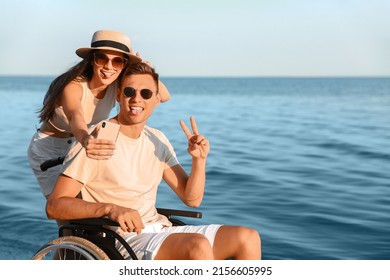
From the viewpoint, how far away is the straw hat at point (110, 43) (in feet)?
11.4

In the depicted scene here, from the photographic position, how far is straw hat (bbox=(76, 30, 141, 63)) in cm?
346

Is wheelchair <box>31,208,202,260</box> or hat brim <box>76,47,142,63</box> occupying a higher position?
hat brim <box>76,47,142,63</box>

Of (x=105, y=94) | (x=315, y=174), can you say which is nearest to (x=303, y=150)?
(x=315, y=174)

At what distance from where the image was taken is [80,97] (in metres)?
3.56

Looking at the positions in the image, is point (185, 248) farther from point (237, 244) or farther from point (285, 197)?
point (285, 197)

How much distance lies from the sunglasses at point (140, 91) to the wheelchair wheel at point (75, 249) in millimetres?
692

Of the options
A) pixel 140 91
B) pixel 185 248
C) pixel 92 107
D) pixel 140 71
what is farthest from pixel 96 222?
pixel 92 107

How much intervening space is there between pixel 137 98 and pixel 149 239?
65cm

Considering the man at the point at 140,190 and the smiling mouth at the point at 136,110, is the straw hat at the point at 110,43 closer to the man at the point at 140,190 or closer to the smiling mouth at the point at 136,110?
the man at the point at 140,190

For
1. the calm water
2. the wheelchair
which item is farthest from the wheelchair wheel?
the calm water

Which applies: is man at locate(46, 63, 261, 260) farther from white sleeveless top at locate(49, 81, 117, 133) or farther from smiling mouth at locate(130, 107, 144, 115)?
white sleeveless top at locate(49, 81, 117, 133)

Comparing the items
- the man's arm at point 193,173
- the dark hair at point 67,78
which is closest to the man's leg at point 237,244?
the man's arm at point 193,173

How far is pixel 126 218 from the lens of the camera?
115 inches

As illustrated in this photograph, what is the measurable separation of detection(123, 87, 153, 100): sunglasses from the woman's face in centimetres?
30
